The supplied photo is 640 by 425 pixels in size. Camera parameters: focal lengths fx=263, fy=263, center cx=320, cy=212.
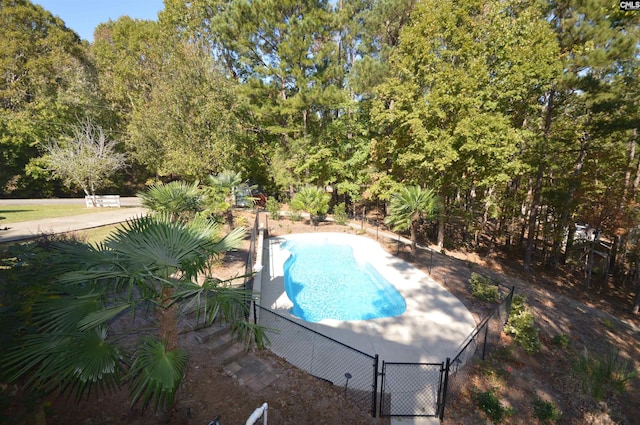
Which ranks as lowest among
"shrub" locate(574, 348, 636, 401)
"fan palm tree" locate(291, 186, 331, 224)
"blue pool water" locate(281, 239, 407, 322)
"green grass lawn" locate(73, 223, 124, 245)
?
"blue pool water" locate(281, 239, 407, 322)

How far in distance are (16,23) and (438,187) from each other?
37330 mm

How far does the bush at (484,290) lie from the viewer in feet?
30.6

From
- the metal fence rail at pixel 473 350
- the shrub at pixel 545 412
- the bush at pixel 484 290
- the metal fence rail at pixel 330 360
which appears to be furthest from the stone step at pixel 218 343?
the bush at pixel 484 290

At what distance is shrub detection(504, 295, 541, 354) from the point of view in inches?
281

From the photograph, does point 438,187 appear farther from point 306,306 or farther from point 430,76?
point 306,306

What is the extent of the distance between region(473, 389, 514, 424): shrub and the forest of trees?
9.69 metres

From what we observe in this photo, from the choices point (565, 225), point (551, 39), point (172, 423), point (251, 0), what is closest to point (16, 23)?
point (251, 0)

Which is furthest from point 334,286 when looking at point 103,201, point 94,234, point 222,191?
point 103,201

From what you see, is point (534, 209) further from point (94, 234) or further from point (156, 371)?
point (94, 234)

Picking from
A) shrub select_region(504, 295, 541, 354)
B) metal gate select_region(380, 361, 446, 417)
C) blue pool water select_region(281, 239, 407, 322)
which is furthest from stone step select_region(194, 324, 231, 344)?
shrub select_region(504, 295, 541, 354)

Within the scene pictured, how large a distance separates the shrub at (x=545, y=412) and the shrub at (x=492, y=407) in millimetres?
543

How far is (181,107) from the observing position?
45.1 ft

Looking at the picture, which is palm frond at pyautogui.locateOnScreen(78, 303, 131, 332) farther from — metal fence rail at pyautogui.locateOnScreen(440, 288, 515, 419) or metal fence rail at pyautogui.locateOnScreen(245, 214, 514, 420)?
metal fence rail at pyautogui.locateOnScreen(440, 288, 515, 419)

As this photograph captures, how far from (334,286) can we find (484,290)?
19.1ft
